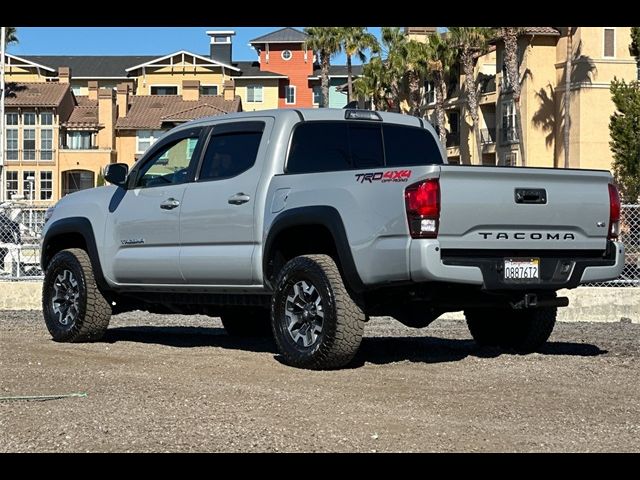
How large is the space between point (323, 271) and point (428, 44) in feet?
190

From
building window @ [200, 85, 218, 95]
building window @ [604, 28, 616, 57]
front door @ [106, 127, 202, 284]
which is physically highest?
building window @ [200, 85, 218, 95]

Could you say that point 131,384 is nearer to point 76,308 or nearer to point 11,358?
point 11,358

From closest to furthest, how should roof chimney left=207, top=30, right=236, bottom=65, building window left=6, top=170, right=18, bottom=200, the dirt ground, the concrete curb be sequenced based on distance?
the dirt ground → the concrete curb → building window left=6, top=170, right=18, bottom=200 → roof chimney left=207, top=30, right=236, bottom=65

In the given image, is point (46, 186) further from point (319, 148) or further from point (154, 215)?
point (319, 148)

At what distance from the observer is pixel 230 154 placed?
34.8 ft

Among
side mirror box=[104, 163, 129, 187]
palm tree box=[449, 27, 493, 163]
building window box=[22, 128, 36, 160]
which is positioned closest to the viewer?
side mirror box=[104, 163, 129, 187]

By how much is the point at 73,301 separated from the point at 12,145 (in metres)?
77.2

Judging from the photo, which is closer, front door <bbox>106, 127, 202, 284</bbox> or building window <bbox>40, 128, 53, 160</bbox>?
front door <bbox>106, 127, 202, 284</bbox>

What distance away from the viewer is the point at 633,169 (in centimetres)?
4728

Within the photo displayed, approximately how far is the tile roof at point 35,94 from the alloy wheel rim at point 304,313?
77.8 metres

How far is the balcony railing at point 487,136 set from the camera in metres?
65.7

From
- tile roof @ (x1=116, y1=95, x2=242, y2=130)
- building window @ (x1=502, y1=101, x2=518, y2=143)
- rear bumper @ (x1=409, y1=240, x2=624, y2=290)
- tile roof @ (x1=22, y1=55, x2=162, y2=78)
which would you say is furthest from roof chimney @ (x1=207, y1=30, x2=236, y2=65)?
rear bumper @ (x1=409, y1=240, x2=624, y2=290)

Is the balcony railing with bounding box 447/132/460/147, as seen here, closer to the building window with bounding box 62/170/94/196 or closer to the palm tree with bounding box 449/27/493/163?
the palm tree with bounding box 449/27/493/163

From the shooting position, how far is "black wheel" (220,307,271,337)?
1259 centimetres
